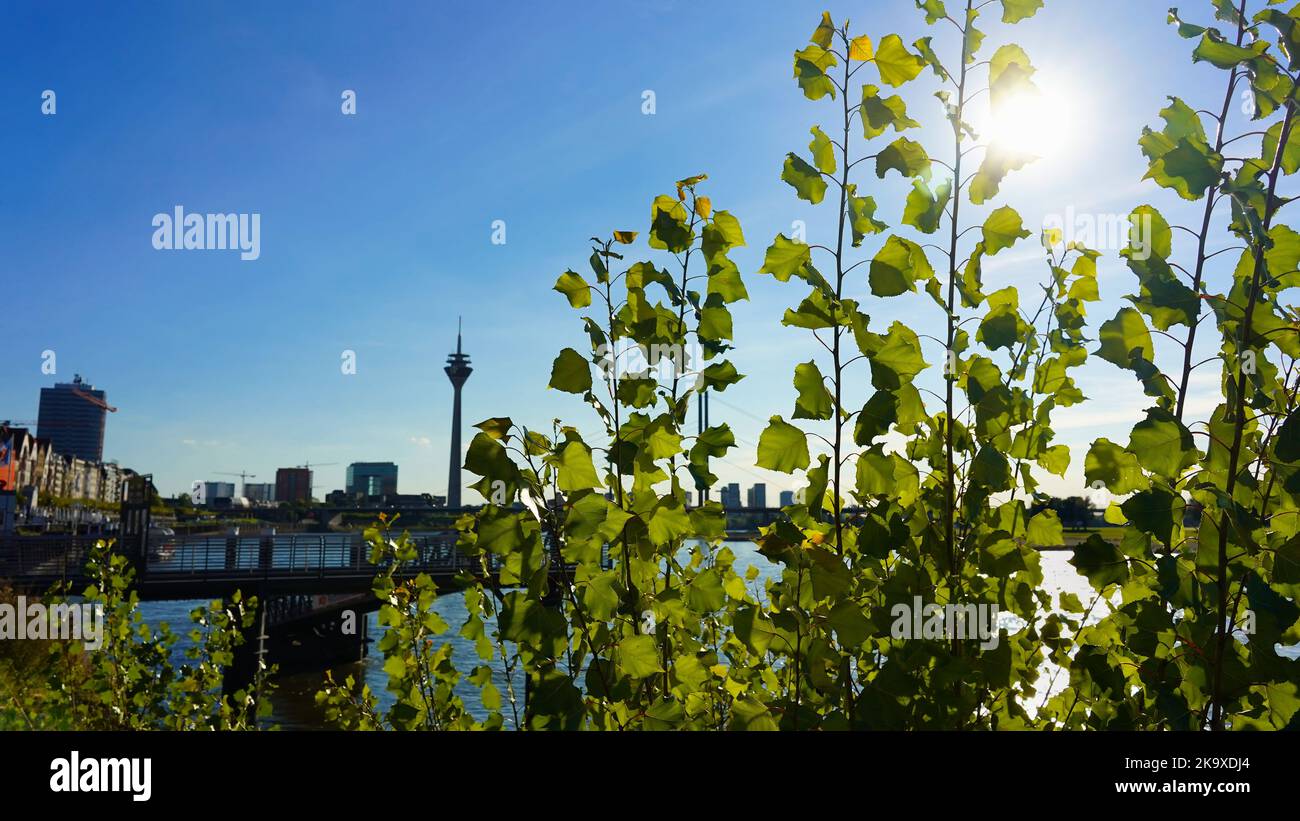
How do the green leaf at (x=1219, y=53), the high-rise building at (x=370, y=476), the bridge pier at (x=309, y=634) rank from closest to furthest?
the green leaf at (x=1219, y=53) → the bridge pier at (x=309, y=634) → the high-rise building at (x=370, y=476)

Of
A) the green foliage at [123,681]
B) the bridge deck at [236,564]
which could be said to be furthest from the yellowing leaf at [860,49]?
the bridge deck at [236,564]

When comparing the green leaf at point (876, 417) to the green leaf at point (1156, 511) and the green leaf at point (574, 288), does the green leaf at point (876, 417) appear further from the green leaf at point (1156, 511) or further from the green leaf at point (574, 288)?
the green leaf at point (574, 288)

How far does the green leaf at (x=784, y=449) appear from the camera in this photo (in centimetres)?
180

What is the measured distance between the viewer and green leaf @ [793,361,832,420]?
1.77 m

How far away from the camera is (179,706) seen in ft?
18.9

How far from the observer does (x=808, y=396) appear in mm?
1771

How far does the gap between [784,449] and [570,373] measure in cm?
51

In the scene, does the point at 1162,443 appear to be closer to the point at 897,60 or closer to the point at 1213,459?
the point at 1213,459

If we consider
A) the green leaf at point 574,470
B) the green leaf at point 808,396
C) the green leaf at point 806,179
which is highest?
the green leaf at point 806,179

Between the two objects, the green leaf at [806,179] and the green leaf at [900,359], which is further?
the green leaf at [806,179]

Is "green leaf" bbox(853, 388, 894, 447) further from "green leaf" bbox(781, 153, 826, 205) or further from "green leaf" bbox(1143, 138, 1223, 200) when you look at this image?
"green leaf" bbox(1143, 138, 1223, 200)

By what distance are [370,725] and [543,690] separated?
136 inches

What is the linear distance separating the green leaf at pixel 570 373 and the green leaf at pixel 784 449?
42 centimetres
